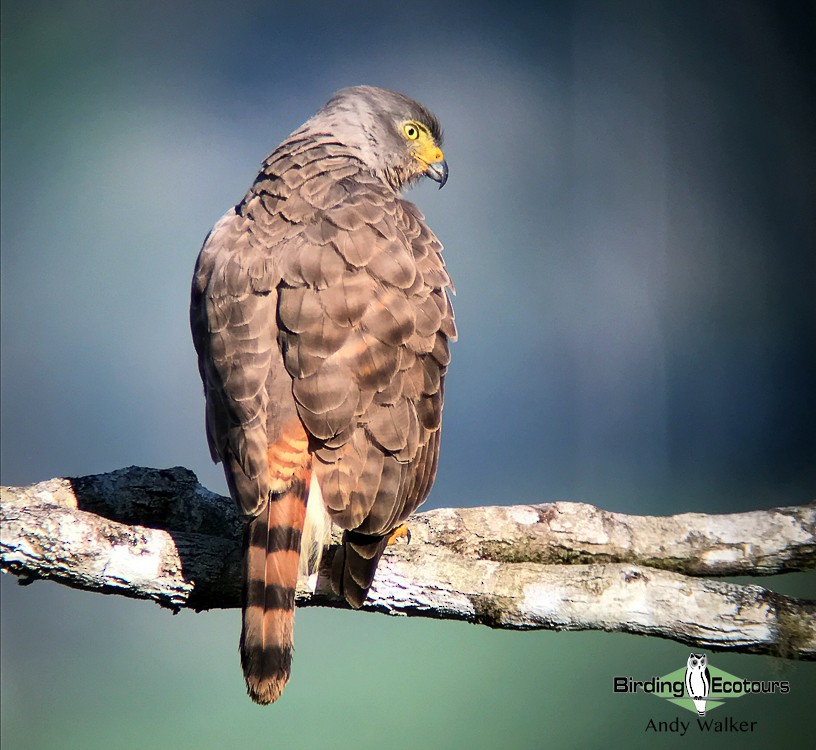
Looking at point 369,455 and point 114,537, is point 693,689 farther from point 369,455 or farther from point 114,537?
Result: point 114,537

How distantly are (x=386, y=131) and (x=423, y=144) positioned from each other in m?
0.21

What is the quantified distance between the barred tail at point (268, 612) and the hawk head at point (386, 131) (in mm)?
1806

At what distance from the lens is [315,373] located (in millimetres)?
2494

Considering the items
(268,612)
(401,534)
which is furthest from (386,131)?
(268,612)

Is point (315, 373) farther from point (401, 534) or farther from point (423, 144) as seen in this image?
point (423, 144)

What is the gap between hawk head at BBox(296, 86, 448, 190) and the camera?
11.8 ft

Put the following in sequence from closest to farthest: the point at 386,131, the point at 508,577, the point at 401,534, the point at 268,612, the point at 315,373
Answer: the point at 268,612, the point at 508,577, the point at 315,373, the point at 401,534, the point at 386,131

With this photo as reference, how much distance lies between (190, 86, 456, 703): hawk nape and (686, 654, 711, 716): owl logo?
1.15 meters

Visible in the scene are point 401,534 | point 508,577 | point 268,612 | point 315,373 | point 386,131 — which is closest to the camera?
point 268,612

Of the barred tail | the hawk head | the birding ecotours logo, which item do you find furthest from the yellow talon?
the hawk head

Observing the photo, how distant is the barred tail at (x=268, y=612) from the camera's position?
219cm

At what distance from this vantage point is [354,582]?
7.41ft

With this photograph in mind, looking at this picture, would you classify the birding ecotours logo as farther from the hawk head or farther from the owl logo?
the hawk head

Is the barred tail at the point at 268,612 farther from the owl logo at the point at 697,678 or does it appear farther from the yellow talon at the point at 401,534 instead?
the owl logo at the point at 697,678
